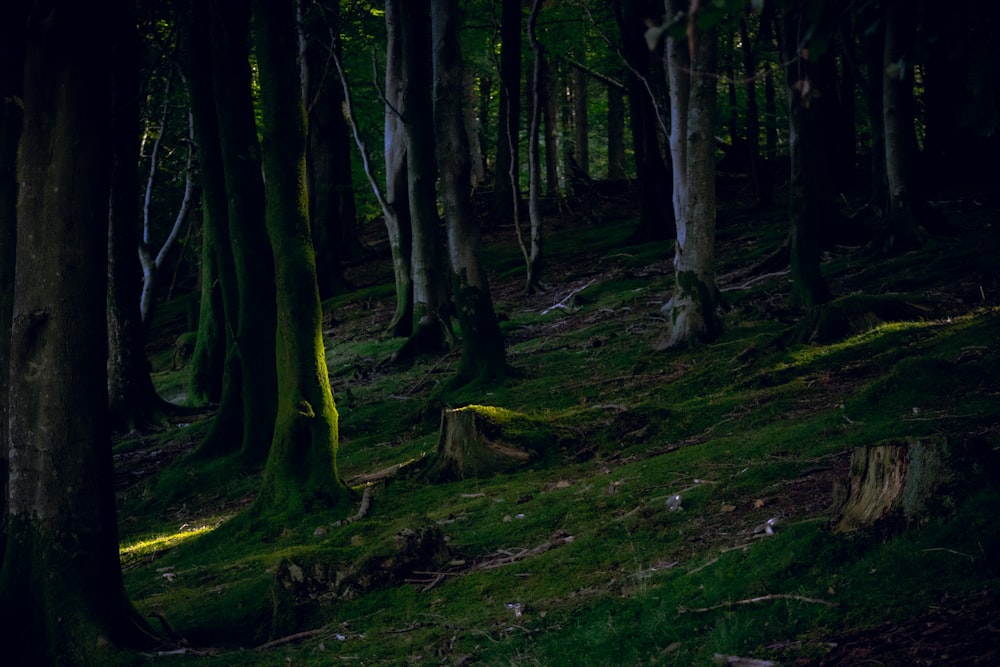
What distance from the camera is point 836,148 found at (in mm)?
24984

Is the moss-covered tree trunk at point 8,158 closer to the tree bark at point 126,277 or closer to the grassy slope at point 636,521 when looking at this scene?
the grassy slope at point 636,521

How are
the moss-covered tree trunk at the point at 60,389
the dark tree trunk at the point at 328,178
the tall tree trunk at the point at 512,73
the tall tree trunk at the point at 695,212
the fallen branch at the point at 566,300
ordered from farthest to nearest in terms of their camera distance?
the dark tree trunk at the point at 328,178 → the tall tree trunk at the point at 512,73 → the fallen branch at the point at 566,300 → the tall tree trunk at the point at 695,212 → the moss-covered tree trunk at the point at 60,389

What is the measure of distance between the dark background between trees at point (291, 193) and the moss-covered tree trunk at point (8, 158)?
28mm

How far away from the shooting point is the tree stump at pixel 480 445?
32.4 feet

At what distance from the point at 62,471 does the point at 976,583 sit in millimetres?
5447

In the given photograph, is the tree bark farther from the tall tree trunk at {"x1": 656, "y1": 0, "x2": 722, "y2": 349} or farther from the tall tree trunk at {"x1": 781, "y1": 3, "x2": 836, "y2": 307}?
the tall tree trunk at {"x1": 781, "y1": 3, "x2": 836, "y2": 307}

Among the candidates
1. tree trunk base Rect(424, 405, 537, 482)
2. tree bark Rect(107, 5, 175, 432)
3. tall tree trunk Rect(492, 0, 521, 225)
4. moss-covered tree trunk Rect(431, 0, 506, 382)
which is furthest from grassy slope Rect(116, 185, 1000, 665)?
tall tree trunk Rect(492, 0, 521, 225)

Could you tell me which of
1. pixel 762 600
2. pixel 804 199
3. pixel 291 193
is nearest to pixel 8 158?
pixel 291 193

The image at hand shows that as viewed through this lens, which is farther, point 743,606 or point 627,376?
point 627,376

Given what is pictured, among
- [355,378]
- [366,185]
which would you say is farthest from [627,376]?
[366,185]

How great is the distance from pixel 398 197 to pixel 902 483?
15.8 meters

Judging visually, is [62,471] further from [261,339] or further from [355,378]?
[355,378]

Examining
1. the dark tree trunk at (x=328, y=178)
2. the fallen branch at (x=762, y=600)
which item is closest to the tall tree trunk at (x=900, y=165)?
the fallen branch at (x=762, y=600)

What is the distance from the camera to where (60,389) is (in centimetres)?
644
